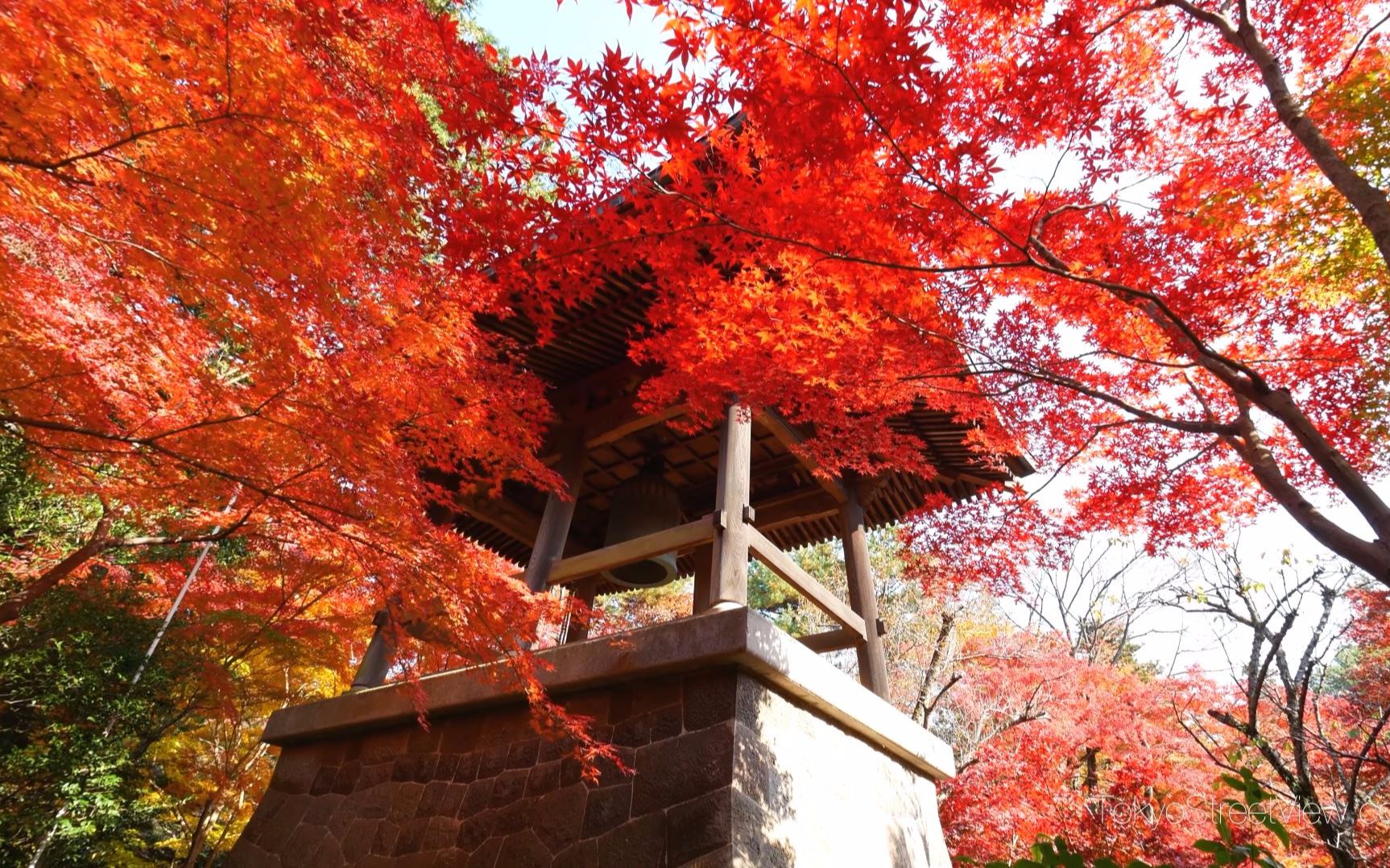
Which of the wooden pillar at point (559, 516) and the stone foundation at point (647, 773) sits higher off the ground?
the wooden pillar at point (559, 516)

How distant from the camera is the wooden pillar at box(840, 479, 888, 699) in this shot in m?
5.45

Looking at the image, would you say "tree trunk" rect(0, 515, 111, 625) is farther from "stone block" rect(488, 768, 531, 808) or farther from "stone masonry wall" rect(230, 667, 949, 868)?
"stone block" rect(488, 768, 531, 808)

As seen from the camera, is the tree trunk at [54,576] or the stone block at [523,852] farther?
the tree trunk at [54,576]

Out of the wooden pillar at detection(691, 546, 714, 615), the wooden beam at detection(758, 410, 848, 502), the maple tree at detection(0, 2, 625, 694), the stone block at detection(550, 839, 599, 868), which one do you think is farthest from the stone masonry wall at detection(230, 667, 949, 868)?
the wooden beam at detection(758, 410, 848, 502)

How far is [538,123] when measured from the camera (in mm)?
3600

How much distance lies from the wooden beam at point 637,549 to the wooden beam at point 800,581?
0.35 m

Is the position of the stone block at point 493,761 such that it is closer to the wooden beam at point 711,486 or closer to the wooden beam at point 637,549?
the wooden beam at point 637,549

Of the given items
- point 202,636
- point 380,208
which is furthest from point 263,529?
point 380,208

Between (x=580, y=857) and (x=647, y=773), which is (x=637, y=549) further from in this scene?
(x=580, y=857)

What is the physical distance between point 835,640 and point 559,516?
105 inches

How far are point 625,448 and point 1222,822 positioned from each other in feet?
17.3

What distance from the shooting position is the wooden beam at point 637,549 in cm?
465

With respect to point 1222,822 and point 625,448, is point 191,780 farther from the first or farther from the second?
point 1222,822

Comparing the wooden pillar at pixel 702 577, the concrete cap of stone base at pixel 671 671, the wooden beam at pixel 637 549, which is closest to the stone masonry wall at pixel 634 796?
the concrete cap of stone base at pixel 671 671
